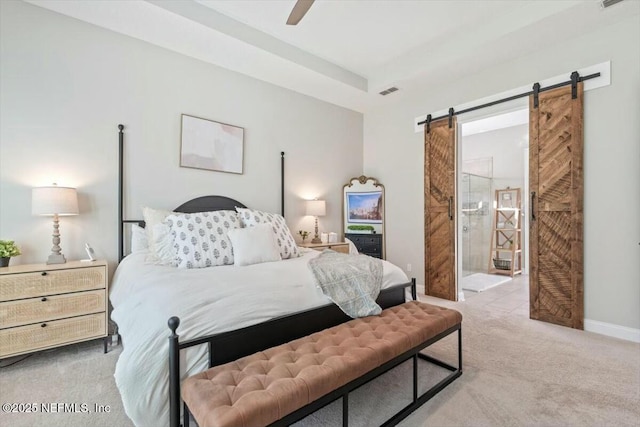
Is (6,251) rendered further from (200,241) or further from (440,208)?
(440,208)

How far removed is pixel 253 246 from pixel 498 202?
18.6 ft

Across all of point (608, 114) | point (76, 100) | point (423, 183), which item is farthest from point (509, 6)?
point (76, 100)

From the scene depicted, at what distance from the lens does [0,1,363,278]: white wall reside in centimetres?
261

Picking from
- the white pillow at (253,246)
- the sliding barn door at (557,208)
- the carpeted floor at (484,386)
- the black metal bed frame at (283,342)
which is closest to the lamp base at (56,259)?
the carpeted floor at (484,386)

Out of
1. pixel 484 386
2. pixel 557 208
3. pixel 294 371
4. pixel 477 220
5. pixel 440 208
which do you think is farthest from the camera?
pixel 477 220

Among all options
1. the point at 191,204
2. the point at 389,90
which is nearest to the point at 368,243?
the point at 389,90

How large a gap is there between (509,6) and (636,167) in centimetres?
194

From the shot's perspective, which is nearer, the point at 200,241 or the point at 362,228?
the point at 200,241

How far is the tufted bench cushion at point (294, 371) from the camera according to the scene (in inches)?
45.4

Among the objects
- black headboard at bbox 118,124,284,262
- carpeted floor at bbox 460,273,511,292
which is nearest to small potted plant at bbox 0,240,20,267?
black headboard at bbox 118,124,284,262

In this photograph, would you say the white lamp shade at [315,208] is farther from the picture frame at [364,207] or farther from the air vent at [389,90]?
the air vent at [389,90]

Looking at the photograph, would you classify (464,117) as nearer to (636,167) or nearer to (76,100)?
(636,167)

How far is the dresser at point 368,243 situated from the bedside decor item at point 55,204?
145 inches

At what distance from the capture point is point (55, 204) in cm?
249
